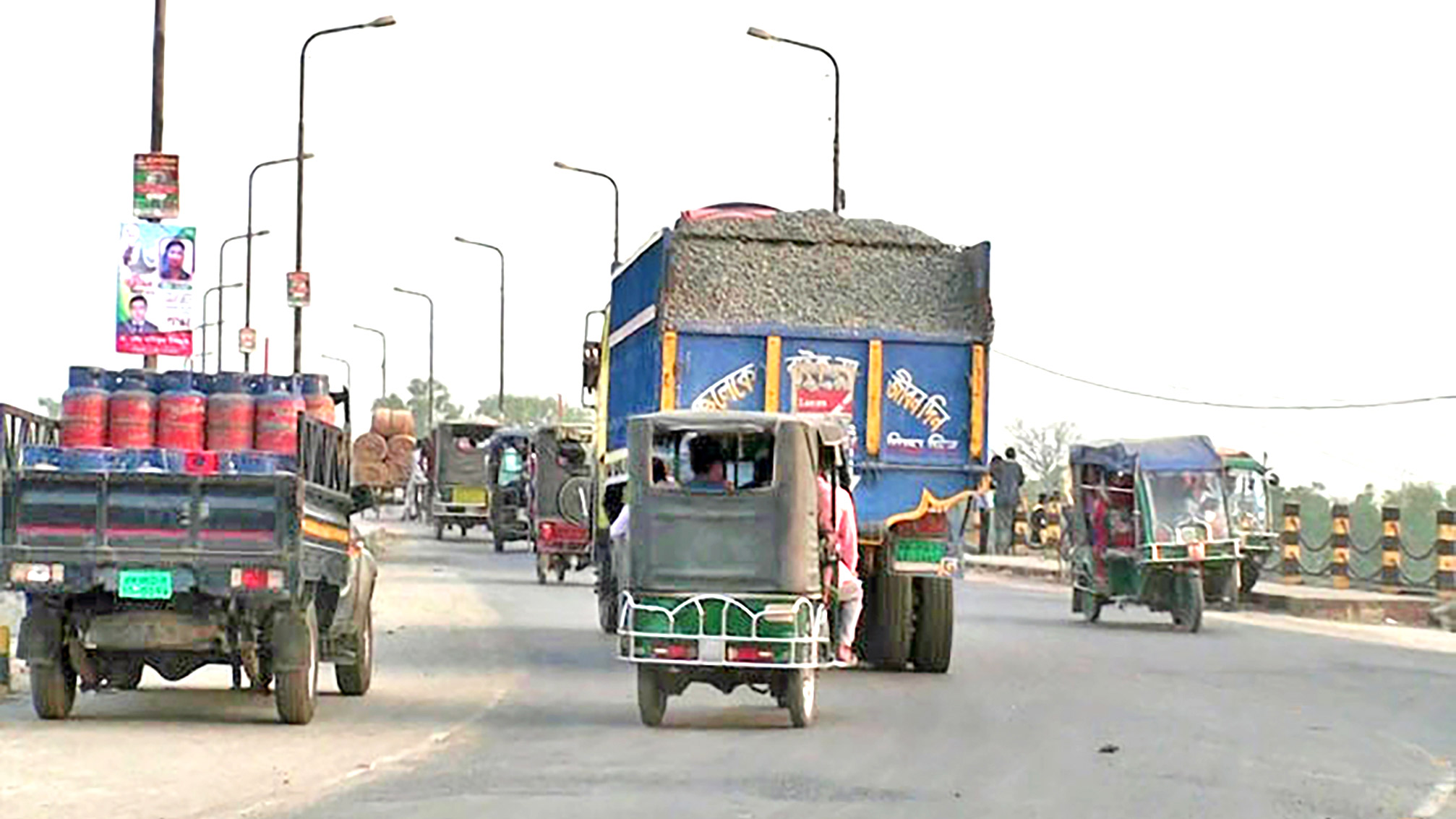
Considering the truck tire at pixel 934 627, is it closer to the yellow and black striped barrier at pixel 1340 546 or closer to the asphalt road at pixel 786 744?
the asphalt road at pixel 786 744

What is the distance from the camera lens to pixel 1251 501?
37.9 metres

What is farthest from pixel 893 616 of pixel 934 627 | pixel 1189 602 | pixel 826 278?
pixel 1189 602

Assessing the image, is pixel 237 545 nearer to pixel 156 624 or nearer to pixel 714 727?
pixel 156 624

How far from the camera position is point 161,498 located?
659 inches

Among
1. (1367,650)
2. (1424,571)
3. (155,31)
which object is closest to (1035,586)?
(1424,571)

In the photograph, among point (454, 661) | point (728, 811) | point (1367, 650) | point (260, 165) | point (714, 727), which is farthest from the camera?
point (260, 165)

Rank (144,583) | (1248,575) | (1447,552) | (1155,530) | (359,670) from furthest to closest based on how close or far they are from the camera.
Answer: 1. (1447,552)
2. (1248,575)
3. (1155,530)
4. (359,670)
5. (144,583)

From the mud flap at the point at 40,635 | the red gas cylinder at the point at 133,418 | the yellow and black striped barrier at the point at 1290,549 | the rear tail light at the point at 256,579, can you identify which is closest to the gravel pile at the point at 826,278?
the red gas cylinder at the point at 133,418

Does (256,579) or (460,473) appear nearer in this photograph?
(256,579)

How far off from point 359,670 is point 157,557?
11.4ft

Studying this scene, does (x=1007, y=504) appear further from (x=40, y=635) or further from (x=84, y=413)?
(x=40, y=635)

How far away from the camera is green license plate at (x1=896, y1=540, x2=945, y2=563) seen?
22.5m

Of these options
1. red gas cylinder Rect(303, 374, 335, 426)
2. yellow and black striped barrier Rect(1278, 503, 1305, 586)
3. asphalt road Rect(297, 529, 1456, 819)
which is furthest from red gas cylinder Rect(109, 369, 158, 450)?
yellow and black striped barrier Rect(1278, 503, 1305, 586)

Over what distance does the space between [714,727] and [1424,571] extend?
29.3m
